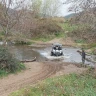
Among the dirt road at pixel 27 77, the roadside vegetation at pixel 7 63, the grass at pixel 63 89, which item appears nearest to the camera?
the grass at pixel 63 89

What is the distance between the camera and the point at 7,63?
65.2 feet

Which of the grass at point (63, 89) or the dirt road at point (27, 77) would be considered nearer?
the grass at point (63, 89)

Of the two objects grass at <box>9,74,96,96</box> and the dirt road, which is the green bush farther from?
grass at <box>9,74,96,96</box>

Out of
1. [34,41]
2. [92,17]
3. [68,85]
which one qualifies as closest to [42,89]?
[68,85]

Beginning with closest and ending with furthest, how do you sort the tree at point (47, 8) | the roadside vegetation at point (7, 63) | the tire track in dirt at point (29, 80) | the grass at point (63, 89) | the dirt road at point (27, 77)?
the grass at point (63, 89) → the tire track in dirt at point (29, 80) → the dirt road at point (27, 77) → the roadside vegetation at point (7, 63) → the tree at point (47, 8)

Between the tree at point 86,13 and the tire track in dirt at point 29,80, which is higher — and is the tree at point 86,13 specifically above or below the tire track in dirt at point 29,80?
above

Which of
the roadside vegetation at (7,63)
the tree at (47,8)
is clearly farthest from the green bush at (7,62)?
the tree at (47,8)

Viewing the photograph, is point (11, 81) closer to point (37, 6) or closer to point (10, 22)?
point (10, 22)

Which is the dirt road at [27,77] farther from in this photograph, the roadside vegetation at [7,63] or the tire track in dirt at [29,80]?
the roadside vegetation at [7,63]

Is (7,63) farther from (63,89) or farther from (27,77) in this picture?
(63,89)

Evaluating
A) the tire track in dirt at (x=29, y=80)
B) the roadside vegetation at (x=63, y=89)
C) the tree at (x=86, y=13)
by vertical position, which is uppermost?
the tree at (x=86, y=13)

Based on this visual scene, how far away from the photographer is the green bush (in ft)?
63.9

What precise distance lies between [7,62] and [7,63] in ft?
0.30

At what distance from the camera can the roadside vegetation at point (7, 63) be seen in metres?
19.4
